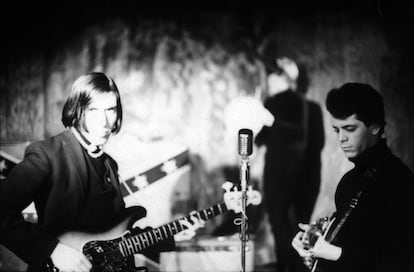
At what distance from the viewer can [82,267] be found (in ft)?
11.1

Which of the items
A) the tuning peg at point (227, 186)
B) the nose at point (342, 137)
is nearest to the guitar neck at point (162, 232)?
the tuning peg at point (227, 186)

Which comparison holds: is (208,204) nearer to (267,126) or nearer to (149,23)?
(267,126)

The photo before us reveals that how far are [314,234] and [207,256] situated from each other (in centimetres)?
84

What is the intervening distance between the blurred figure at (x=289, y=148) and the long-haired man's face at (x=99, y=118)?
1.16m

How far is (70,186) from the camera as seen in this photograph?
11.3 feet

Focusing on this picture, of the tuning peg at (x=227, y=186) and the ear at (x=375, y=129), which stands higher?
the ear at (x=375, y=129)

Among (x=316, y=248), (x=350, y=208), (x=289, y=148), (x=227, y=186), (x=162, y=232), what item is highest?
(x=289, y=148)

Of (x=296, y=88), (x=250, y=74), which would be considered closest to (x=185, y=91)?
(x=250, y=74)

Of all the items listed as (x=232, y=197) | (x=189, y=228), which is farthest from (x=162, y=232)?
(x=232, y=197)

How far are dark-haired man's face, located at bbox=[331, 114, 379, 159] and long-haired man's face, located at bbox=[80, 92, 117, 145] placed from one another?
1.76 metres

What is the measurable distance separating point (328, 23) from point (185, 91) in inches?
49.5

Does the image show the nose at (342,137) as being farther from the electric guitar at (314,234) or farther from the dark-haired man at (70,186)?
the dark-haired man at (70,186)

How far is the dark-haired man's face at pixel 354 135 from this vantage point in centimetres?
352

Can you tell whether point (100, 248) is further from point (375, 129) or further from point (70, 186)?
point (375, 129)
